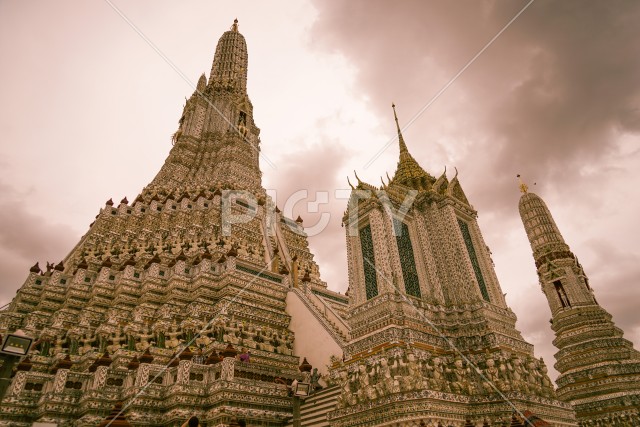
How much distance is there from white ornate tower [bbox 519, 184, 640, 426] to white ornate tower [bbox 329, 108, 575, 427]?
1090 cm

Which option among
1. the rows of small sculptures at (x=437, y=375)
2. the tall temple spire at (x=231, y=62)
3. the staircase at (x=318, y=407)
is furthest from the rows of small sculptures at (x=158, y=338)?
the tall temple spire at (x=231, y=62)

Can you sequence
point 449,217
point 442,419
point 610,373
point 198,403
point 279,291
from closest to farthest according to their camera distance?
point 442,419 → point 198,403 → point 449,217 → point 610,373 → point 279,291

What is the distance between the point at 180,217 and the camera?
2695 centimetres

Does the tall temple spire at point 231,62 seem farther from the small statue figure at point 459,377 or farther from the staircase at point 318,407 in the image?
the small statue figure at point 459,377

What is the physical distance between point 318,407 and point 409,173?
9029 mm

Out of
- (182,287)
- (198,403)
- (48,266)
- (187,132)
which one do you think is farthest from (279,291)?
(187,132)

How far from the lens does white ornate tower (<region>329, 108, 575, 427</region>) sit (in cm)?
938

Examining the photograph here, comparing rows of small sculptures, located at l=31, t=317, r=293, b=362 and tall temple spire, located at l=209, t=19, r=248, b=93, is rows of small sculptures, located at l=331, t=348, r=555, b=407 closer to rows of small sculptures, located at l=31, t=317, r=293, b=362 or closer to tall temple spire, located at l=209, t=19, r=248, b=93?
rows of small sculptures, located at l=31, t=317, r=293, b=362

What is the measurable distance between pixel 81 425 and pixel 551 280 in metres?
24.8

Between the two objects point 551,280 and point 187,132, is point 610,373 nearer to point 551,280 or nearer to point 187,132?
point 551,280

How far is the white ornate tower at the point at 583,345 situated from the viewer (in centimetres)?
1841

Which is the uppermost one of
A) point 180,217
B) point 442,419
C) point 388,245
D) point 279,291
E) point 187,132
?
point 187,132

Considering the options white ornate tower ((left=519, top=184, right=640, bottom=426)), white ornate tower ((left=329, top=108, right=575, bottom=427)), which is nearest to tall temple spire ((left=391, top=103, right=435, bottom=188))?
white ornate tower ((left=329, top=108, right=575, bottom=427))

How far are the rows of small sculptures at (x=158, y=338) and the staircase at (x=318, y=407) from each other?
4.36m
